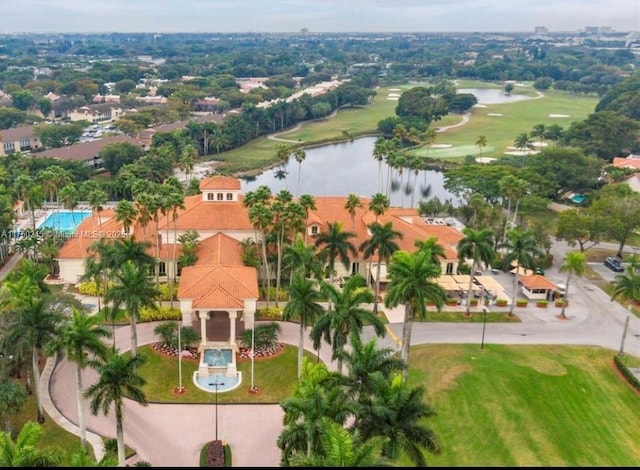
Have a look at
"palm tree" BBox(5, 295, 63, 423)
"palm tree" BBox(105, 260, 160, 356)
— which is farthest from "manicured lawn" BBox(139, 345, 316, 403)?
"palm tree" BBox(5, 295, 63, 423)

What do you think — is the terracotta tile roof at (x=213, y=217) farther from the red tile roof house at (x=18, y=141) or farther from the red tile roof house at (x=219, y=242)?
the red tile roof house at (x=18, y=141)

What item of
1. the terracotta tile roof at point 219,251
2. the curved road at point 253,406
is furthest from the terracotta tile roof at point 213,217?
the curved road at point 253,406

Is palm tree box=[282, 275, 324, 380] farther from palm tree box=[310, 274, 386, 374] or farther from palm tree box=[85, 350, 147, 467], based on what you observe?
palm tree box=[85, 350, 147, 467]

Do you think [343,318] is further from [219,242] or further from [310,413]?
[219,242]

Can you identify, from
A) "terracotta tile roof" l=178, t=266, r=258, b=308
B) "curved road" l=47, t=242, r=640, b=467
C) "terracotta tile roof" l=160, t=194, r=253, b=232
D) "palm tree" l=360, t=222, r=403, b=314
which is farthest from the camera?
"terracotta tile roof" l=160, t=194, r=253, b=232

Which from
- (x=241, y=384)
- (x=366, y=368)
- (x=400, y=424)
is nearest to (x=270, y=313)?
(x=241, y=384)

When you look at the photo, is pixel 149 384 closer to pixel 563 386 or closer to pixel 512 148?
pixel 563 386
